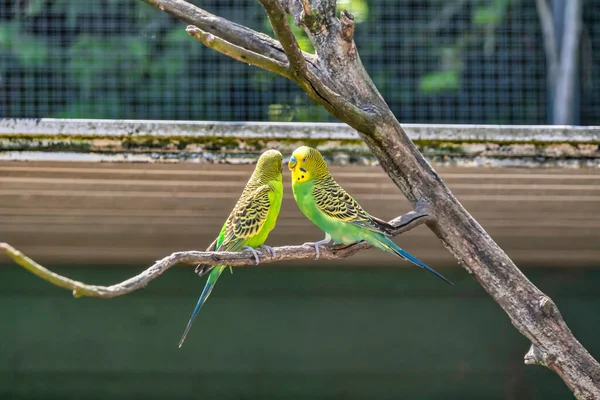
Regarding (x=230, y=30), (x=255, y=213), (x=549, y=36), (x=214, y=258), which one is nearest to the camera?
(x=214, y=258)

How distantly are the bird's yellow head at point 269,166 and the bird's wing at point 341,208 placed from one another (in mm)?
138

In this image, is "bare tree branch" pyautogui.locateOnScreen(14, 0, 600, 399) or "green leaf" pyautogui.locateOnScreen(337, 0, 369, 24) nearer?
"bare tree branch" pyautogui.locateOnScreen(14, 0, 600, 399)

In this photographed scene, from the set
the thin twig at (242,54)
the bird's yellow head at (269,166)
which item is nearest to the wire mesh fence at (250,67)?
the bird's yellow head at (269,166)

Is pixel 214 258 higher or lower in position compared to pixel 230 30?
lower

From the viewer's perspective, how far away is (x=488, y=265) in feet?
7.01

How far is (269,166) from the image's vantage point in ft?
8.23

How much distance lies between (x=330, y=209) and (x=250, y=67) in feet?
5.05

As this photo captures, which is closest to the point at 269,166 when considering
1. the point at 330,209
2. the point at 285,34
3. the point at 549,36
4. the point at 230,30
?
the point at 330,209

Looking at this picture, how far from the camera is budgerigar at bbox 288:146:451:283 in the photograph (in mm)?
2283

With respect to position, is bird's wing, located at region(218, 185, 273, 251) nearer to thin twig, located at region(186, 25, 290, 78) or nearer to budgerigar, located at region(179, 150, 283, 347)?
budgerigar, located at region(179, 150, 283, 347)

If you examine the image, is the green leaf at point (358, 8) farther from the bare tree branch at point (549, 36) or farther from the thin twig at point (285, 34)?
the thin twig at point (285, 34)

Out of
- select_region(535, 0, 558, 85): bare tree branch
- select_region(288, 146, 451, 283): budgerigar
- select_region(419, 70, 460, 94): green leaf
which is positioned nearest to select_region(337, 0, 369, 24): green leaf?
select_region(419, 70, 460, 94): green leaf

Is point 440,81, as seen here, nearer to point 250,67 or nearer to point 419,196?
point 250,67

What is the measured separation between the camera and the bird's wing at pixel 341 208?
2.28 metres
